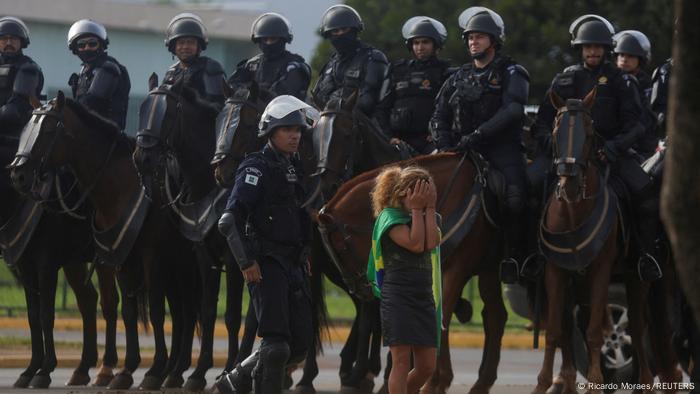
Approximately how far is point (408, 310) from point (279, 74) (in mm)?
5663

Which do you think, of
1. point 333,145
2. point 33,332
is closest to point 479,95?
point 333,145

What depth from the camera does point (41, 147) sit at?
14.4 metres

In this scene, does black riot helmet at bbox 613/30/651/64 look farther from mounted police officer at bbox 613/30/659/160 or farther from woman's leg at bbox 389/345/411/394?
woman's leg at bbox 389/345/411/394

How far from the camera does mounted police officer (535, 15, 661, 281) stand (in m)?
13.8

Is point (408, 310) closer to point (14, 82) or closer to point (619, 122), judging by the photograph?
point (619, 122)

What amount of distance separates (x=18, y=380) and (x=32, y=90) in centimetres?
292

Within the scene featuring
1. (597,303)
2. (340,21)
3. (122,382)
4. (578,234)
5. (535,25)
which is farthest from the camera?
(535,25)

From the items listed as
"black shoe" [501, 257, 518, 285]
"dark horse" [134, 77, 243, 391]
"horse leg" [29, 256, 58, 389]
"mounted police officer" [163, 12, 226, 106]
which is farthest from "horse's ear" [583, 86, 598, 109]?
"horse leg" [29, 256, 58, 389]

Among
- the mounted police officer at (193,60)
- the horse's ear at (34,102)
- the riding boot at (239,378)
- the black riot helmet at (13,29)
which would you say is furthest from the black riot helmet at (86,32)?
the riding boot at (239,378)

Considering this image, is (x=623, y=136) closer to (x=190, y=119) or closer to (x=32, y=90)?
(x=190, y=119)

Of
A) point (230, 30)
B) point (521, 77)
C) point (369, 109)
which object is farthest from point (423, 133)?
point (230, 30)

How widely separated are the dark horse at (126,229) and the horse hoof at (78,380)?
1.70 ft

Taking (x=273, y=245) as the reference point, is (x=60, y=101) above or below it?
above

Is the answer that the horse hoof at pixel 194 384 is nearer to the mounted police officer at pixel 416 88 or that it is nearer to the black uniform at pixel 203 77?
the black uniform at pixel 203 77
